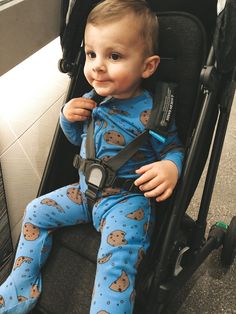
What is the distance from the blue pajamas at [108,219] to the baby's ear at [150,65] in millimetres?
65

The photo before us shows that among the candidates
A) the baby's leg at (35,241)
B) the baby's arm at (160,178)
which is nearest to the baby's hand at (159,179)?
the baby's arm at (160,178)

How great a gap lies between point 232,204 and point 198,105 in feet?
2.36

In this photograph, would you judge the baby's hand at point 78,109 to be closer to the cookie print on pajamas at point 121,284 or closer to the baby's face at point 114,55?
the baby's face at point 114,55

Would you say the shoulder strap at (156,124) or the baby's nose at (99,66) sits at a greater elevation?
the baby's nose at (99,66)

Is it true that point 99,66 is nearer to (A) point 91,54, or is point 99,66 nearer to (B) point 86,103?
(A) point 91,54

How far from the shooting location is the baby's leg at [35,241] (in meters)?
1.01

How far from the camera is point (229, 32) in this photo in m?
0.88

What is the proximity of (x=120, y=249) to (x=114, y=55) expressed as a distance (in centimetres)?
47

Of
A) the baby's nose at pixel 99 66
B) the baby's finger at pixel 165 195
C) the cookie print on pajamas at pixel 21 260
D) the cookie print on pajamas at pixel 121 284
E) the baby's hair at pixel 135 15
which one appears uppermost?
the baby's hair at pixel 135 15

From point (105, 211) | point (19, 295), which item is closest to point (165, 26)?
point (105, 211)

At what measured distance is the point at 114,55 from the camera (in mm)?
984

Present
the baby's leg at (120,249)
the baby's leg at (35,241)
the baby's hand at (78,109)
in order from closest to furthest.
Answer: the baby's leg at (120,249) < the baby's leg at (35,241) < the baby's hand at (78,109)

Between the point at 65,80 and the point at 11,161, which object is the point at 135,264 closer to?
the point at 11,161

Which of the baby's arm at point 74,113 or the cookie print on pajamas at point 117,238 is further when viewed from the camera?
the baby's arm at point 74,113
